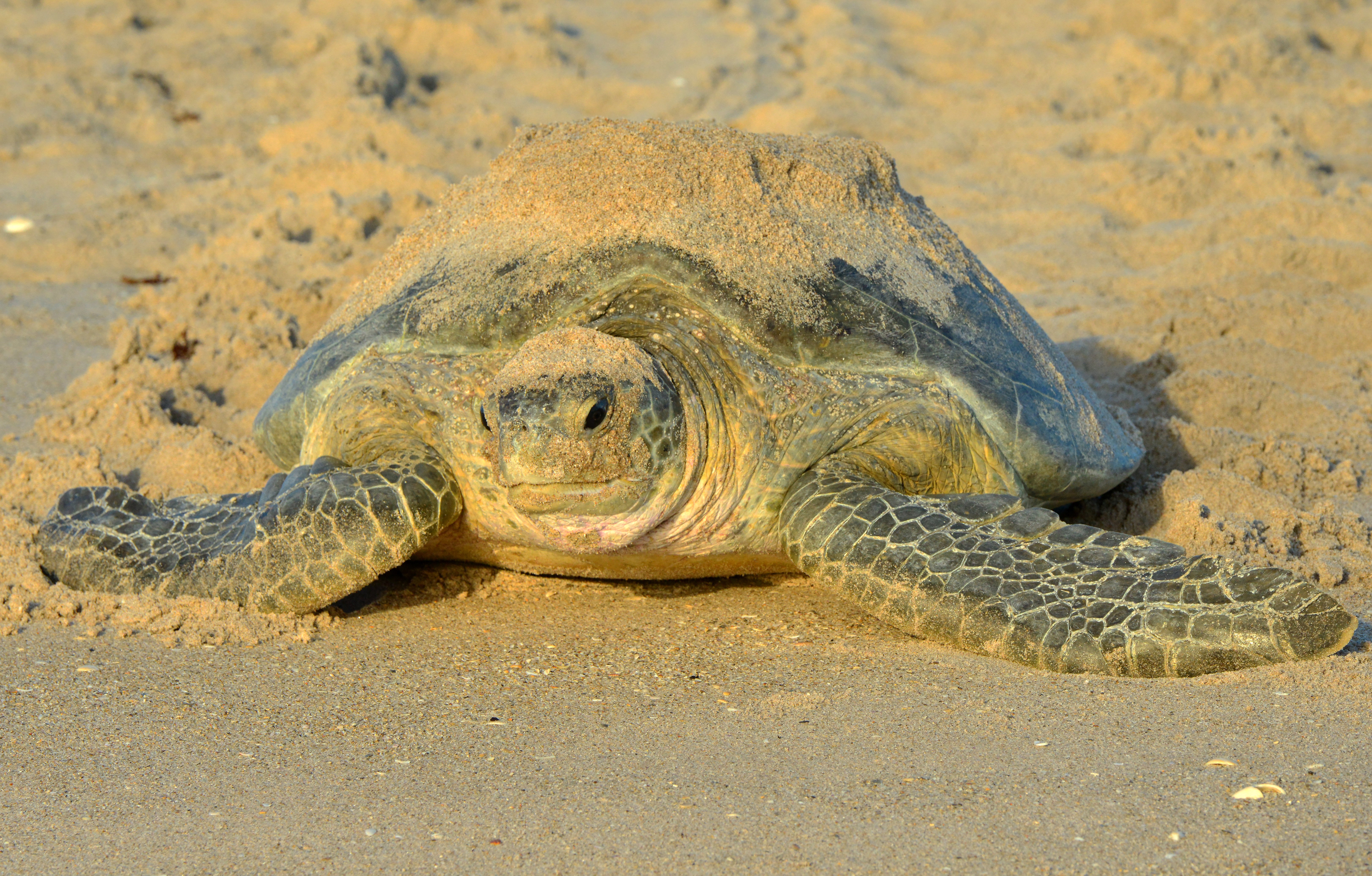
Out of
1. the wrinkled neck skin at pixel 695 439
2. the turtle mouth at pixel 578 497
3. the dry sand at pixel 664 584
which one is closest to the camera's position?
the dry sand at pixel 664 584

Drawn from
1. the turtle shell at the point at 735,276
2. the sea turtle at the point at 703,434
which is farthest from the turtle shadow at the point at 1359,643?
the turtle shell at the point at 735,276

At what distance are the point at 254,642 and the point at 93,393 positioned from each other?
2409 mm

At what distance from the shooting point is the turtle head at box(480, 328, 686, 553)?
118 inches

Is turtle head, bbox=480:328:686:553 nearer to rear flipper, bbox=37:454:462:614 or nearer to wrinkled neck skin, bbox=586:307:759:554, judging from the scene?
wrinkled neck skin, bbox=586:307:759:554

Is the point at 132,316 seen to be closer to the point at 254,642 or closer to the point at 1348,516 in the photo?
the point at 254,642

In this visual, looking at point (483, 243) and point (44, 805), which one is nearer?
point (44, 805)

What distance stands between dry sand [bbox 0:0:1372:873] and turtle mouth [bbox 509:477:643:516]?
1.10ft

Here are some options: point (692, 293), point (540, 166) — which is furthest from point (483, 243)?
point (692, 293)

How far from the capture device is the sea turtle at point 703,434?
2910mm

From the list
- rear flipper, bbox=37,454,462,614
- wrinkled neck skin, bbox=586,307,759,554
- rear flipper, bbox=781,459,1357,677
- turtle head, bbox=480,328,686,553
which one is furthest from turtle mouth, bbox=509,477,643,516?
rear flipper, bbox=781,459,1357,677

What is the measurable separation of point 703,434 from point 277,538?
3.81 ft

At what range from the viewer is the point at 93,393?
492 centimetres

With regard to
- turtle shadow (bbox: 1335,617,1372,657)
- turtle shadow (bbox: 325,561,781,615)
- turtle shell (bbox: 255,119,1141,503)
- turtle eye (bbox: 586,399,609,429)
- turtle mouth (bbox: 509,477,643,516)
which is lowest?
turtle shadow (bbox: 325,561,781,615)

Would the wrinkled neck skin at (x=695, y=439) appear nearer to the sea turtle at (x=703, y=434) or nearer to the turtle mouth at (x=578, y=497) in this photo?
the sea turtle at (x=703, y=434)
